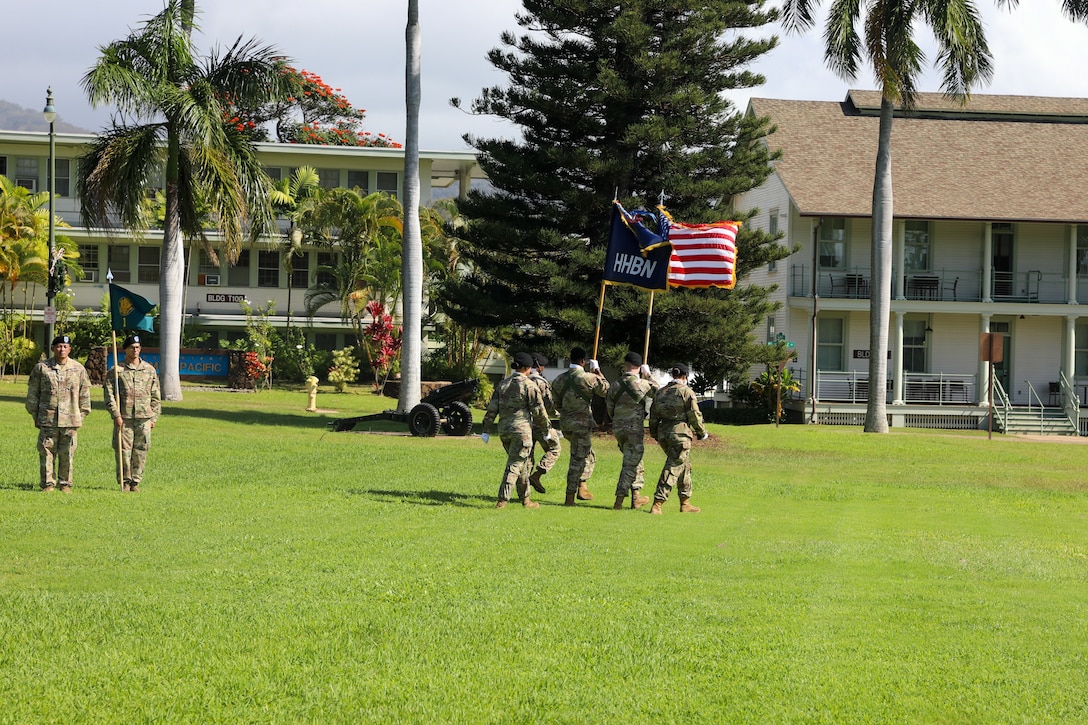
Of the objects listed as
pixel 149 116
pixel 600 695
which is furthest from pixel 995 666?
pixel 149 116

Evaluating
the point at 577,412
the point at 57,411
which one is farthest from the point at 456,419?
the point at 57,411

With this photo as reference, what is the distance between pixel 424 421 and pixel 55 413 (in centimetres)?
1171

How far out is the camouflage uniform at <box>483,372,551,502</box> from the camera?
1475cm

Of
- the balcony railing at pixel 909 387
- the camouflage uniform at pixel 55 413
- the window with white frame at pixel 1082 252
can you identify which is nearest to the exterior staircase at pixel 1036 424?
the balcony railing at pixel 909 387

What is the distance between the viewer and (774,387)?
122ft

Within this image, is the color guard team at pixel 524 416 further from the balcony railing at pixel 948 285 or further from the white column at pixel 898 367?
the balcony railing at pixel 948 285

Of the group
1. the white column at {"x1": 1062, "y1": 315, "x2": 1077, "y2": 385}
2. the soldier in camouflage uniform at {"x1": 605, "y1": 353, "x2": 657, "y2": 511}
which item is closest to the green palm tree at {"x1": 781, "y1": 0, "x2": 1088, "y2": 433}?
the white column at {"x1": 1062, "y1": 315, "x2": 1077, "y2": 385}

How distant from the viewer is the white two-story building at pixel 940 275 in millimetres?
38281

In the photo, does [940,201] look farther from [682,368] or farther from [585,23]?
[682,368]

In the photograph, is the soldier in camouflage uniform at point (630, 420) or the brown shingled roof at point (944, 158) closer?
the soldier in camouflage uniform at point (630, 420)

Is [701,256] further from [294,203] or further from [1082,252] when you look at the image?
[294,203]

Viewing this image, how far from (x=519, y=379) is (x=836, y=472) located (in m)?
10.5

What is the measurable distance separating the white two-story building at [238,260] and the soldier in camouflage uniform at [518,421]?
31.0m

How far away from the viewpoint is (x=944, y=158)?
136 ft
